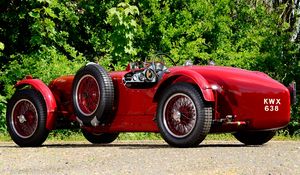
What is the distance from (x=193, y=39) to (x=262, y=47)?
83.0 inches

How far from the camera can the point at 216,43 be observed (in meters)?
20.1

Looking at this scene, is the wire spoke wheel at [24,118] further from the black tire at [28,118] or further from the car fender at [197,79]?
the car fender at [197,79]

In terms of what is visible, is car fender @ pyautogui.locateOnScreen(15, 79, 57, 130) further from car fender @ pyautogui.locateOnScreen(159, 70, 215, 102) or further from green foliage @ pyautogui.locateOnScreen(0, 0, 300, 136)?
green foliage @ pyautogui.locateOnScreen(0, 0, 300, 136)

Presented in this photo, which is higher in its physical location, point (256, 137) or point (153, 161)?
point (153, 161)

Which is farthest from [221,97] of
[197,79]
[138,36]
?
[138,36]

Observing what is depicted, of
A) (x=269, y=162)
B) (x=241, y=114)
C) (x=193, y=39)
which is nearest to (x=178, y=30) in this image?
(x=193, y=39)

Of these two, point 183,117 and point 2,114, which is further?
point 2,114

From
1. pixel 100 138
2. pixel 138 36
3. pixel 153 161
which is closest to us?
pixel 153 161

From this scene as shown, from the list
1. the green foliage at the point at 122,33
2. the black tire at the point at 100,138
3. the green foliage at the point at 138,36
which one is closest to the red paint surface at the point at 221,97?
the black tire at the point at 100,138

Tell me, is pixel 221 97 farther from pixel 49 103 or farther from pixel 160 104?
pixel 49 103

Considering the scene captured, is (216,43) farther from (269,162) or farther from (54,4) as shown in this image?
(269,162)

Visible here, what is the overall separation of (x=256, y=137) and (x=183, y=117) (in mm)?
1649

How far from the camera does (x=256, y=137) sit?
10.4 meters

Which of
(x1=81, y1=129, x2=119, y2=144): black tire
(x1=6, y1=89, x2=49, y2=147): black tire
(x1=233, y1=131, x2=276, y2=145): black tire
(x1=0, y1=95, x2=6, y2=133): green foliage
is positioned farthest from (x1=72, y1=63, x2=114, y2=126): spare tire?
(x1=0, y1=95, x2=6, y2=133): green foliage
